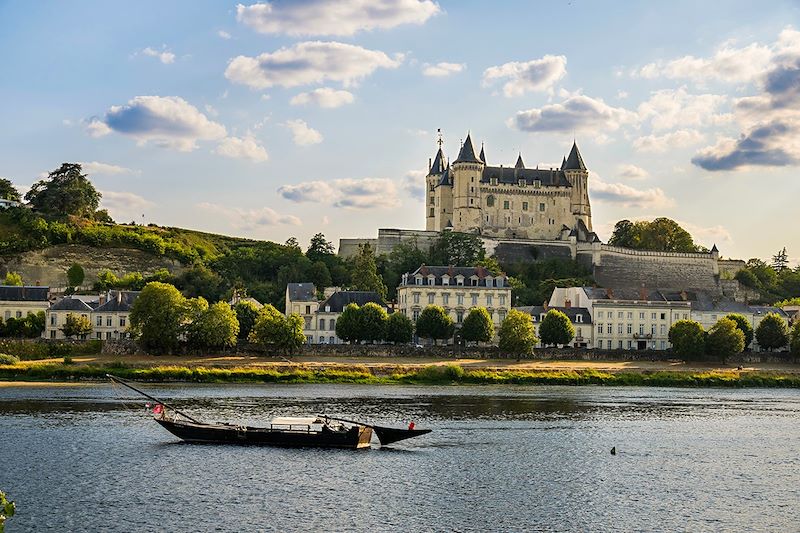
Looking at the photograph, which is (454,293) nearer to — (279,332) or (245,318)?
(245,318)

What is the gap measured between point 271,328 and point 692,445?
34.5m

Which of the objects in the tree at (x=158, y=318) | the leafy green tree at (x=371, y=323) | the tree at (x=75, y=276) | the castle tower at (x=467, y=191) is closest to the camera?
the tree at (x=158, y=318)

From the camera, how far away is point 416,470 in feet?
113

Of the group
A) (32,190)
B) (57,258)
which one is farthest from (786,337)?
(32,190)

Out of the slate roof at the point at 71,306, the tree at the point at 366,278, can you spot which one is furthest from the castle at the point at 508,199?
the slate roof at the point at 71,306

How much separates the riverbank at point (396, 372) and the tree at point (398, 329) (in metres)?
3.71

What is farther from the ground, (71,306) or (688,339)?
(71,306)

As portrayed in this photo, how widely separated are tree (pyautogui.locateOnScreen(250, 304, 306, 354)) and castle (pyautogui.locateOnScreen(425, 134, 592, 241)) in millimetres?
50946

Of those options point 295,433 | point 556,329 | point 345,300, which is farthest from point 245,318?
point 295,433

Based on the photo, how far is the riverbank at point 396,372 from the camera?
62.2m

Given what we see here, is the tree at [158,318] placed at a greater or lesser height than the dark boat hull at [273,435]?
greater

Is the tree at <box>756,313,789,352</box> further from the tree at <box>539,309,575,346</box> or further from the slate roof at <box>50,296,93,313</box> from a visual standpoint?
the slate roof at <box>50,296,93,313</box>

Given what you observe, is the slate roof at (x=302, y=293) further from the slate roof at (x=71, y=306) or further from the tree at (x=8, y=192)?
the tree at (x=8, y=192)

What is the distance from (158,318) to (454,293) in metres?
24.4
